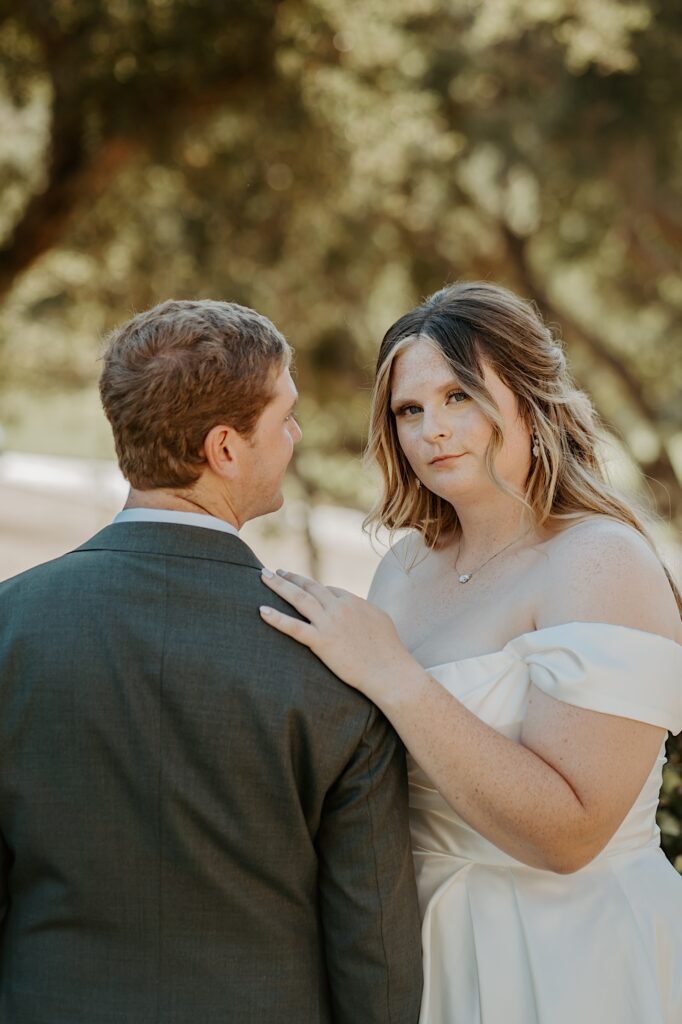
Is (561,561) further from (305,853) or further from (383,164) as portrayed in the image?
(383,164)

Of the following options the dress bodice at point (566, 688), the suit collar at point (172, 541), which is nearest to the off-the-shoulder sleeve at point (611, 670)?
the dress bodice at point (566, 688)

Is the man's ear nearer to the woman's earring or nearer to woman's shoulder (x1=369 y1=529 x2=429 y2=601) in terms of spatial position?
the woman's earring

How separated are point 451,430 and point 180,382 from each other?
33.7 inches

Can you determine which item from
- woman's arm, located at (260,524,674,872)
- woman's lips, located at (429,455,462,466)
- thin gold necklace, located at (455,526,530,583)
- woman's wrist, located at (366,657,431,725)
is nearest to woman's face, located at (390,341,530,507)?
woman's lips, located at (429,455,462,466)

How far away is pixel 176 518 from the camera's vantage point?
7.23 ft

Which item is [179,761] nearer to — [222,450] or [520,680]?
[222,450]

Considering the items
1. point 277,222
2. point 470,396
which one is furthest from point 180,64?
point 470,396

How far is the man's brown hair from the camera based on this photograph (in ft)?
7.02

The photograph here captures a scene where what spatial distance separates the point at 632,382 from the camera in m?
11.9

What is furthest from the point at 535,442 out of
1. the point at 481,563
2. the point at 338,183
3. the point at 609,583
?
the point at 338,183

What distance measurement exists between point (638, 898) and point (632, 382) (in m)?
9.87

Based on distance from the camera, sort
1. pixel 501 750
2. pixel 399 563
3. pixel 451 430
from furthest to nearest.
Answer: pixel 399 563 → pixel 451 430 → pixel 501 750

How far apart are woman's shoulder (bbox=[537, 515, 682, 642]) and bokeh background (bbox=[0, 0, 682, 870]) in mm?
3470

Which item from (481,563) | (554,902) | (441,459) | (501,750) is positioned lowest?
(554,902)
